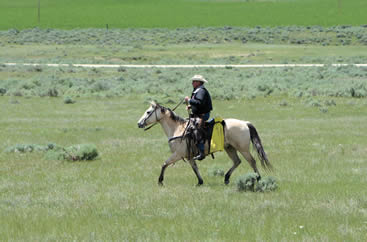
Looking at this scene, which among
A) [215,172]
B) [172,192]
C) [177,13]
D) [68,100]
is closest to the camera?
[172,192]

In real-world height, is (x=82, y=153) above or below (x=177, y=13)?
above

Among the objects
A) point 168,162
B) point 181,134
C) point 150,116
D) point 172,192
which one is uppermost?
point 150,116

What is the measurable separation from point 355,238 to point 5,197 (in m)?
6.89

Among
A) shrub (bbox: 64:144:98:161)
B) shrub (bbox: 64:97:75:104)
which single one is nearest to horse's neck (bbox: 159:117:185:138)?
shrub (bbox: 64:144:98:161)

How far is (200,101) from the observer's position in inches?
533

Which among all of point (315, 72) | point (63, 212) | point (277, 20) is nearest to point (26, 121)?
point (63, 212)

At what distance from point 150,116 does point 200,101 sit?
117 cm

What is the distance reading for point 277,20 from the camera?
456 feet

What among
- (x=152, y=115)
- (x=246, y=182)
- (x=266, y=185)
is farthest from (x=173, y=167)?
(x=266, y=185)

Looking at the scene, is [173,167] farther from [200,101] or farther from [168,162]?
[200,101]

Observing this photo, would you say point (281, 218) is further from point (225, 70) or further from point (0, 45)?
point (0, 45)

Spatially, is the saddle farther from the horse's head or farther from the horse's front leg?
the horse's head

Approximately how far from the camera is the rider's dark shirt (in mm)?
13492

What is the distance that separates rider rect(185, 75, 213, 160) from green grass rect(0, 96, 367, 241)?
37.3 inches
